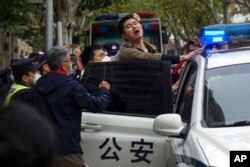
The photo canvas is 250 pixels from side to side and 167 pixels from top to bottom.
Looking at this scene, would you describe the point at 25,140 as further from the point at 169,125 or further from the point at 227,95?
the point at 227,95

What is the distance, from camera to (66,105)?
462 cm

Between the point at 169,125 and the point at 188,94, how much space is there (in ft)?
2.93

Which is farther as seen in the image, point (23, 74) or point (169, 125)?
point (23, 74)

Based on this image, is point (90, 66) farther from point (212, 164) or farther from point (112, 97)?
point (212, 164)

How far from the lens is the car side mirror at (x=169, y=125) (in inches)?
149

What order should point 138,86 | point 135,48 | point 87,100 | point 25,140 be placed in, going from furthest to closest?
point 135,48
point 138,86
point 87,100
point 25,140

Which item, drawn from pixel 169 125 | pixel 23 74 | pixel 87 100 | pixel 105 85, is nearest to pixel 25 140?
pixel 169 125

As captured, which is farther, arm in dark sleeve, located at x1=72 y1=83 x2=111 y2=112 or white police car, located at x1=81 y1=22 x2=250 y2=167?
arm in dark sleeve, located at x1=72 y1=83 x2=111 y2=112

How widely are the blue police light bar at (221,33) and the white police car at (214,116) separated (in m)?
0.82

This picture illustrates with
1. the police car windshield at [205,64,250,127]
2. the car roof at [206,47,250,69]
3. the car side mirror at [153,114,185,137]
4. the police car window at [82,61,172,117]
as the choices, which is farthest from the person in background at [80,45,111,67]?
the car side mirror at [153,114,185,137]

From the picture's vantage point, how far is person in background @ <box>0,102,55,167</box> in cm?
124

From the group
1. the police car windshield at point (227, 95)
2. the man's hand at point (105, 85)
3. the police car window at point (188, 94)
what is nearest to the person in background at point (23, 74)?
the man's hand at point (105, 85)

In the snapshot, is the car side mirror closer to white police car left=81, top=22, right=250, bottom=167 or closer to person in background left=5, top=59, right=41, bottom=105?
white police car left=81, top=22, right=250, bottom=167

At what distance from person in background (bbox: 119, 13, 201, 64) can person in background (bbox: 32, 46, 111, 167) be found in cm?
77
